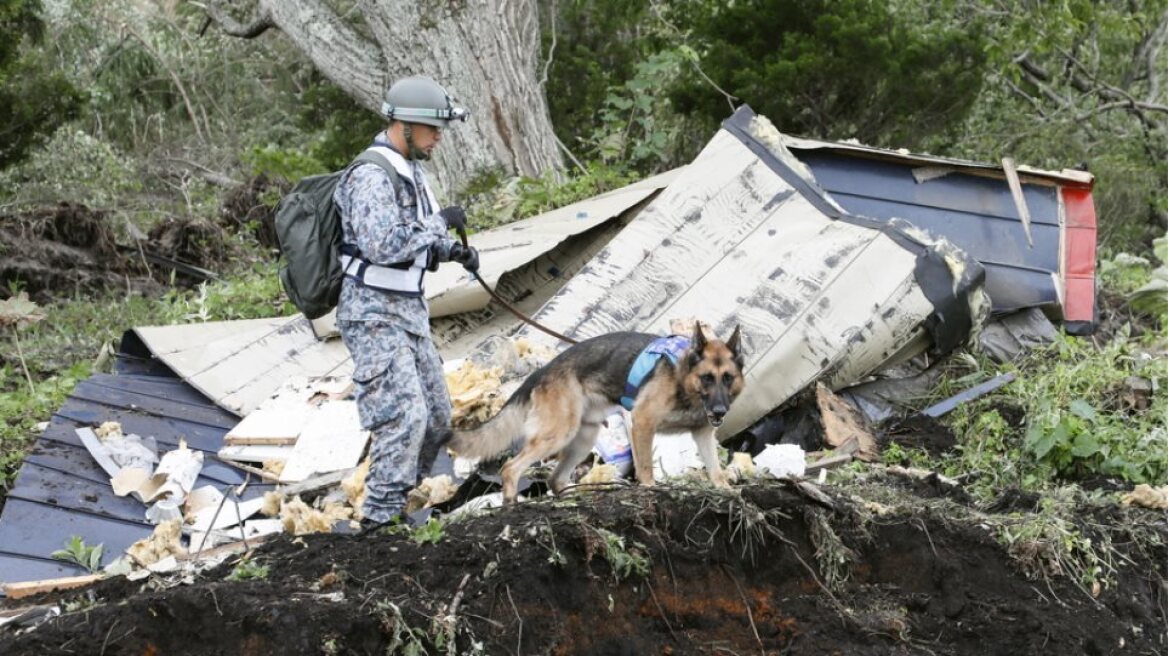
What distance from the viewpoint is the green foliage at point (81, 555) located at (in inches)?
272

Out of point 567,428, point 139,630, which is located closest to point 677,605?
point 567,428

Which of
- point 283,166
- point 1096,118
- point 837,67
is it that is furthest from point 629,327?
point 1096,118

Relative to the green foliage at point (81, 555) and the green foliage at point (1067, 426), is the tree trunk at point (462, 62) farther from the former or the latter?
the green foliage at point (81, 555)

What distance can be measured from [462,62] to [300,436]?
231 inches

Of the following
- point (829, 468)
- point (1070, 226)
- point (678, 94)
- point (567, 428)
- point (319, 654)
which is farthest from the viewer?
point (678, 94)

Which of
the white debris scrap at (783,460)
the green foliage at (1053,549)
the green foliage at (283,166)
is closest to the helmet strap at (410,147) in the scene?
the white debris scrap at (783,460)

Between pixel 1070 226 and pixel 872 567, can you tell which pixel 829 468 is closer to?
pixel 872 567

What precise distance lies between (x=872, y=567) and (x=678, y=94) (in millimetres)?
10173

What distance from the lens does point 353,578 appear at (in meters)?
5.14

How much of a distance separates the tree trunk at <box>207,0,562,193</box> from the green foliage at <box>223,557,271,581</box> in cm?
796

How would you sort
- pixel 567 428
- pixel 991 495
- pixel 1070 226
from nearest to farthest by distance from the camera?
pixel 567 428
pixel 991 495
pixel 1070 226

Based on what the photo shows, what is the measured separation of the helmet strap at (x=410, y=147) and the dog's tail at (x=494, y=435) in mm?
1284

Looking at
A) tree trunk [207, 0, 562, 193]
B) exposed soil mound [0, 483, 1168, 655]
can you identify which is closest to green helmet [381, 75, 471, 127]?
exposed soil mound [0, 483, 1168, 655]

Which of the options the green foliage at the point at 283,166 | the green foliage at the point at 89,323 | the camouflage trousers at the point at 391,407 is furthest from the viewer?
the green foliage at the point at 283,166
